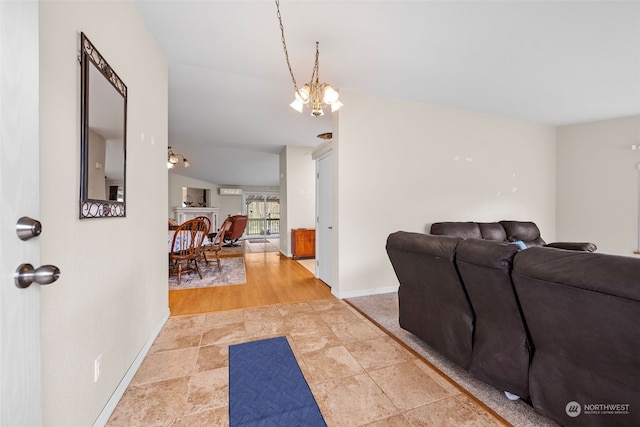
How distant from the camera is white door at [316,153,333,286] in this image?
374 centimetres

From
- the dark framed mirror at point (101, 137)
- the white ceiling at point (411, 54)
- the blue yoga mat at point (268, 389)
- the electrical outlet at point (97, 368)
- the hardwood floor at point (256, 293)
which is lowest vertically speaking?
the blue yoga mat at point (268, 389)

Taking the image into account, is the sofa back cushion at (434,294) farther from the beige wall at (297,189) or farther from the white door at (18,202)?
the beige wall at (297,189)

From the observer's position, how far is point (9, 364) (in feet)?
2.02

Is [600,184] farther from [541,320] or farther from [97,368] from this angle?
[97,368]

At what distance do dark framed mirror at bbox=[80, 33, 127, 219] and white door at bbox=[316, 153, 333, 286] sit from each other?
2489 mm

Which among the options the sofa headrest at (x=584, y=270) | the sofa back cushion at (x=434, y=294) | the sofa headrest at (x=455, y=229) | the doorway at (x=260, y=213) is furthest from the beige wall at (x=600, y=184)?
the doorway at (x=260, y=213)

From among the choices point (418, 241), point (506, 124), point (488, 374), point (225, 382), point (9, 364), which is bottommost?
point (225, 382)

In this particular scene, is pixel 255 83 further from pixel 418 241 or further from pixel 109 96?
pixel 418 241

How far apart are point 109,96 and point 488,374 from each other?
8.92 feet

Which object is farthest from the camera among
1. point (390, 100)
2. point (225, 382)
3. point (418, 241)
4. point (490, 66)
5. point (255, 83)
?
point (390, 100)

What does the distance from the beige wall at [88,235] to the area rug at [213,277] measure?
1651mm

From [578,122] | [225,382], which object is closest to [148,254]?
[225,382]

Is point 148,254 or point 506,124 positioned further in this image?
point 506,124

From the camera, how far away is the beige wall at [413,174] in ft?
10.9
